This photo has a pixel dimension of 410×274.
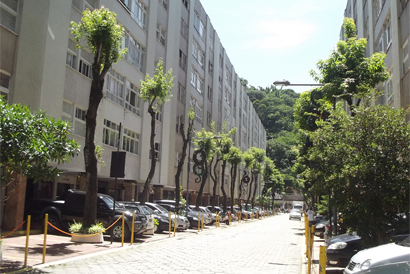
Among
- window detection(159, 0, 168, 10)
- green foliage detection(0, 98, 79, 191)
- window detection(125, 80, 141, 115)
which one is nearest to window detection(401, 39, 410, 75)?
green foliage detection(0, 98, 79, 191)

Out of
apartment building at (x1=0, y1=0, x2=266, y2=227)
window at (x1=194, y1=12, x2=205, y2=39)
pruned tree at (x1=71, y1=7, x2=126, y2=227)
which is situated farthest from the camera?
window at (x1=194, y1=12, x2=205, y2=39)

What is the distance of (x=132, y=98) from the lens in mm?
28891

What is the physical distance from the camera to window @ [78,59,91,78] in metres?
22.1

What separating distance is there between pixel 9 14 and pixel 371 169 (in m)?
14.7

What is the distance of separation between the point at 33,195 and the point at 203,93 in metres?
29.2

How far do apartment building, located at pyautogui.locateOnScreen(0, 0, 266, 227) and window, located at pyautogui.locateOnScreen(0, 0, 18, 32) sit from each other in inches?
1.6

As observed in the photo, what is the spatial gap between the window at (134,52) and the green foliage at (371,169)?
18.8 metres

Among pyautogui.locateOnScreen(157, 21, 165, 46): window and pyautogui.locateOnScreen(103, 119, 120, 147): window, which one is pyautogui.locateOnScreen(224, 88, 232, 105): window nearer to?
pyautogui.locateOnScreen(157, 21, 165, 46): window

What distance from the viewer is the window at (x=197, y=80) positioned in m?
43.5

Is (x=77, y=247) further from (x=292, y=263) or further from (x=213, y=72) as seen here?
(x=213, y=72)

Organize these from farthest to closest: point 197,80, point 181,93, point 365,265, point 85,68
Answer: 1. point 197,80
2. point 181,93
3. point 85,68
4. point 365,265

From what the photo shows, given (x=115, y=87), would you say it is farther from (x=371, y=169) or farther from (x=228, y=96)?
(x=228, y=96)

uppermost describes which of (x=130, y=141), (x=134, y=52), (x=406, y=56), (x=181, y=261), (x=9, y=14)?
(x=134, y=52)

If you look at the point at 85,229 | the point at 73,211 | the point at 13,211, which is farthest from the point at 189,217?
the point at 85,229
